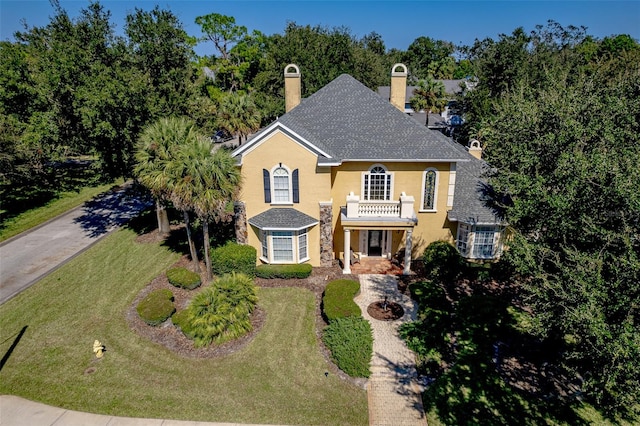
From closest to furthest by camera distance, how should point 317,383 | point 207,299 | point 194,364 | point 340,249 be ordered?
point 317,383
point 194,364
point 207,299
point 340,249

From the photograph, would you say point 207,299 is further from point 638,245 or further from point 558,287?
point 638,245

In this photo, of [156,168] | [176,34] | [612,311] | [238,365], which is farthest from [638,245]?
[176,34]

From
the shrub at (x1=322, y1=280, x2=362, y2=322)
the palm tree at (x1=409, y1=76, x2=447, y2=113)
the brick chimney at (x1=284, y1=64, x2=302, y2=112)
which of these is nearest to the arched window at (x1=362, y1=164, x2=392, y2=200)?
the shrub at (x1=322, y1=280, x2=362, y2=322)

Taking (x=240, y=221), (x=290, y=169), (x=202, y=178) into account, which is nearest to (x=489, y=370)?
(x=290, y=169)

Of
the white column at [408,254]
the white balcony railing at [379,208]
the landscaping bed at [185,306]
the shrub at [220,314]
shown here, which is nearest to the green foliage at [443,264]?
the white column at [408,254]

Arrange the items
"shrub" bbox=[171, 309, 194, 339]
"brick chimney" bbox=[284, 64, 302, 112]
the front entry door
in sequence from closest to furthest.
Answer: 1. "shrub" bbox=[171, 309, 194, 339]
2. the front entry door
3. "brick chimney" bbox=[284, 64, 302, 112]

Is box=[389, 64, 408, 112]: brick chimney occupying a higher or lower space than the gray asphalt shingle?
higher

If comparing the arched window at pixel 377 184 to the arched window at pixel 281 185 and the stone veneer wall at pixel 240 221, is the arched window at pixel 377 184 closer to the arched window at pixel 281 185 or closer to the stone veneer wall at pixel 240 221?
the arched window at pixel 281 185

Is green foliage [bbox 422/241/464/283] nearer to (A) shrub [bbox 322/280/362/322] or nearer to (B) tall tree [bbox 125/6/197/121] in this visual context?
(A) shrub [bbox 322/280/362/322]
